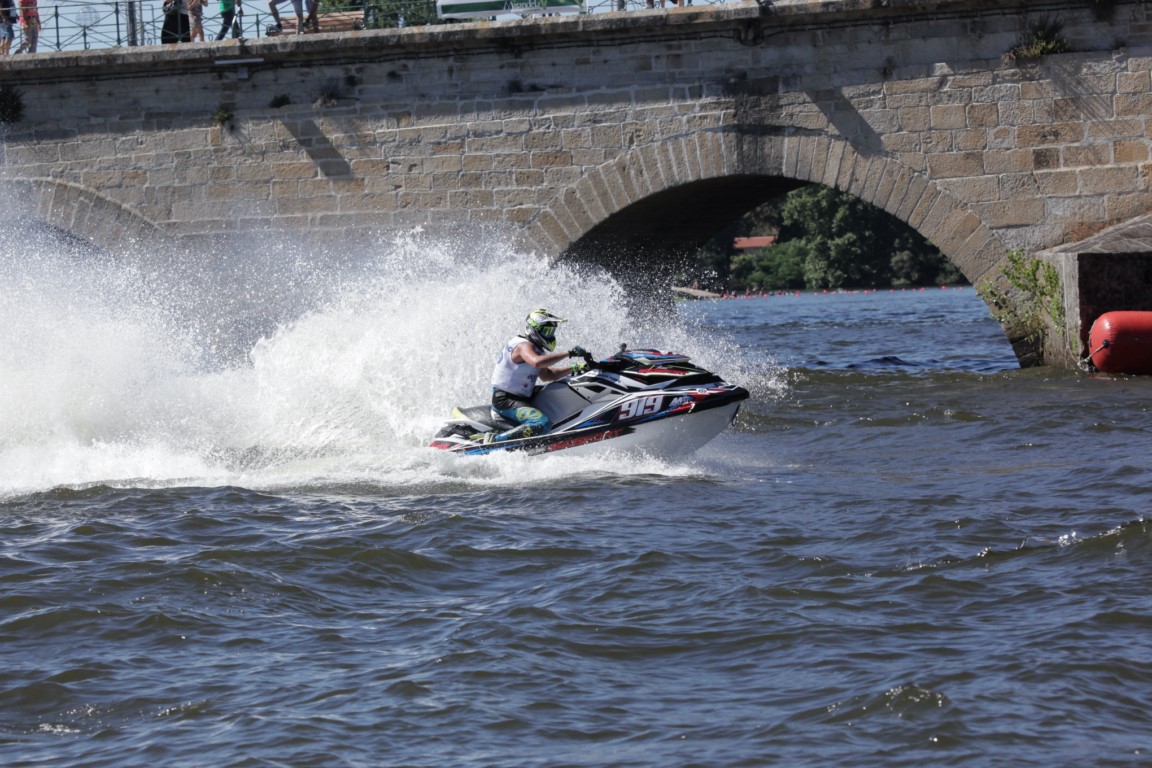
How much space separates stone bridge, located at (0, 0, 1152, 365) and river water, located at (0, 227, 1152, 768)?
2.04m

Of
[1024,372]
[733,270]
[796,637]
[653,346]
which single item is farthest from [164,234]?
[733,270]

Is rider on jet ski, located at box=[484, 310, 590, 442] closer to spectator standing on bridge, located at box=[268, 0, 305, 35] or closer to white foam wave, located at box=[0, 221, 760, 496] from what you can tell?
Result: white foam wave, located at box=[0, 221, 760, 496]

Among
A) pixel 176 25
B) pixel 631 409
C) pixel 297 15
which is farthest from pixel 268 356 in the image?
pixel 176 25

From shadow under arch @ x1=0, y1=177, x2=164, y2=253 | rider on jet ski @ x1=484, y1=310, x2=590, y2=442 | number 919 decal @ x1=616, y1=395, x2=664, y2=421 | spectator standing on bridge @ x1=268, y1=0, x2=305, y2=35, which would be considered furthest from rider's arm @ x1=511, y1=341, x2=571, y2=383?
shadow under arch @ x1=0, y1=177, x2=164, y2=253

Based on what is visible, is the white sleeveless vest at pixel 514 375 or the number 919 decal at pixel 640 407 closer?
the number 919 decal at pixel 640 407

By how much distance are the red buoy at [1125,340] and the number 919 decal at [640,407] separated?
6.31m

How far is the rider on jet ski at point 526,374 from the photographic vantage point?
1079cm

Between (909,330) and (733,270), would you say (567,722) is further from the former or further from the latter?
(733,270)

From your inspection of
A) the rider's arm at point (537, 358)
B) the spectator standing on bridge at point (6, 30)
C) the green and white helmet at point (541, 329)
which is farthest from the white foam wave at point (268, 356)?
the spectator standing on bridge at point (6, 30)

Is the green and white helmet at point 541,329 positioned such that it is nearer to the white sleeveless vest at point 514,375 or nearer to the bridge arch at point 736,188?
the white sleeveless vest at point 514,375

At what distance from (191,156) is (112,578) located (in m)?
11.9

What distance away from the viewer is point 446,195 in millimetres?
17812

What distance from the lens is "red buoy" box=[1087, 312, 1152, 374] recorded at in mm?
14477

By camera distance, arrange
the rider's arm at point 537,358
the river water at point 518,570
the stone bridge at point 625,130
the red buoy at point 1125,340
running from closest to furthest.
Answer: the river water at point 518,570
the rider's arm at point 537,358
the red buoy at point 1125,340
the stone bridge at point 625,130
